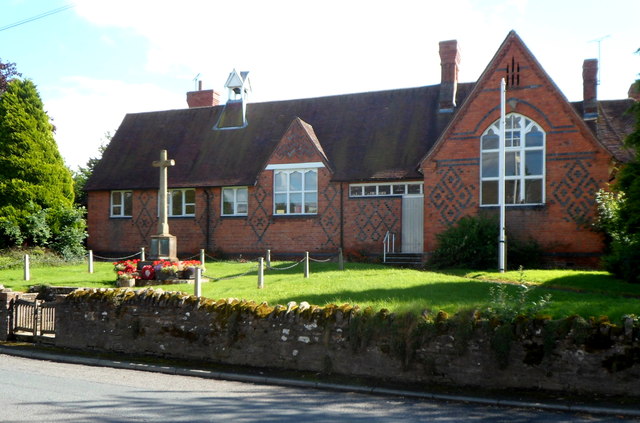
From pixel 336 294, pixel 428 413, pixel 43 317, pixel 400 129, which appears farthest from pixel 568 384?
pixel 400 129

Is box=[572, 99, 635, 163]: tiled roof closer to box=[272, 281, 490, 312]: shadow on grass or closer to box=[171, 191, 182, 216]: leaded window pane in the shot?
box=[272, 281, 490, 312]: shadow on grass

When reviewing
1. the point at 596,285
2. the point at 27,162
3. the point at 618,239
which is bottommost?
the point at 596,285

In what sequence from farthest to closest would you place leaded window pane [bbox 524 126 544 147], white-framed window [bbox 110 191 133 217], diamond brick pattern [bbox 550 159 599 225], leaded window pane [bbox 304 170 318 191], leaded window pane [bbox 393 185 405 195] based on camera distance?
white-framed window [bbox 110 191 133 217]
leaded window pane [bbox 304 170 318 191]
leaded window pane [bbox 393 185 405 195]
leaded window pane [bbox 524 126 544 147]
diamond brick pattern [bbox 550 159 599 225]

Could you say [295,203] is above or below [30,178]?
below

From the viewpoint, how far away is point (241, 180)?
92.5ft

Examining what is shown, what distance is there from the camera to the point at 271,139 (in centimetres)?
2977

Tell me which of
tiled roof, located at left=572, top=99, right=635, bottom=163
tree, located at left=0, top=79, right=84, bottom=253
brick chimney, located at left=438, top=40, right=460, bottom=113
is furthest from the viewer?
tree, located at left=0, top=79, right=84, bottom=253

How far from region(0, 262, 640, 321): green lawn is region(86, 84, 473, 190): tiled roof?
6.51 meters

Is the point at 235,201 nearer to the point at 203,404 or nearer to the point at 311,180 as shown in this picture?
the point at 311,180

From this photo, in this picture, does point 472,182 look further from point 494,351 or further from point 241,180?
point 494,351

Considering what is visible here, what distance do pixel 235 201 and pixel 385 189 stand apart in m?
7.34

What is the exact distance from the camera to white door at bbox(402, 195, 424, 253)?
83.2 feet

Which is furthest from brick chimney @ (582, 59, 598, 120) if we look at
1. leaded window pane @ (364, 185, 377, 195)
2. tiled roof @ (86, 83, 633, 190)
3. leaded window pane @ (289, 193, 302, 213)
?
leaded window pane @ (289, 193, 302, 213)

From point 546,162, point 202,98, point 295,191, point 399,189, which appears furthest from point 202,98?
point 546,162
